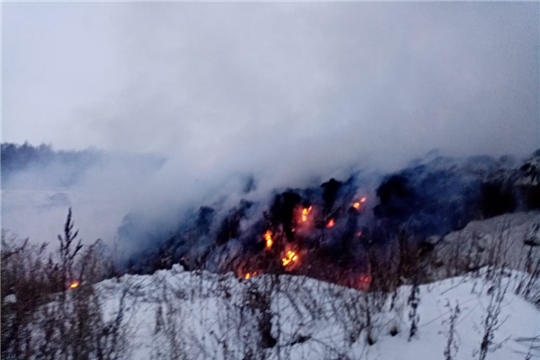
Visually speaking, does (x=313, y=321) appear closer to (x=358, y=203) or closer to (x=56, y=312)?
(x=56, y=312)

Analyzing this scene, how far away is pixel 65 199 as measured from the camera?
9.23 metres

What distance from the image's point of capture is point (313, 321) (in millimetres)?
4434

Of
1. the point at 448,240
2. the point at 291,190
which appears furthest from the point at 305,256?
the point at 291,190

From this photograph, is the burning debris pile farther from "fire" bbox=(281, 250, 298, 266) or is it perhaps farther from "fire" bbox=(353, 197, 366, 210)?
"fire" bbox=(281, 250, 298, 266)

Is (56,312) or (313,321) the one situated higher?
(56,312)

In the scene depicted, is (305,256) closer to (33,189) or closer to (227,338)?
(227,338)

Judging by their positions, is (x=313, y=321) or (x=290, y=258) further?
(x=290, y=258)

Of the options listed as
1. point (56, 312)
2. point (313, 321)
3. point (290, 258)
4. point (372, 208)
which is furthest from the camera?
point (372, 208)

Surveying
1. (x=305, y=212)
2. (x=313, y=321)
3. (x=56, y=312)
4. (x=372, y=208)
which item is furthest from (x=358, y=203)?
(x=56, y=312)

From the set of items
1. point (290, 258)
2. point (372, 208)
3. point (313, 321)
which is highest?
point (372, 208)

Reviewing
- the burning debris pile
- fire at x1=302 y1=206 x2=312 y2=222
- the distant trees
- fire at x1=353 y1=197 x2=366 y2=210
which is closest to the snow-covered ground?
the distant trees

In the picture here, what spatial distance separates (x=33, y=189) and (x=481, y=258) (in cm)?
703

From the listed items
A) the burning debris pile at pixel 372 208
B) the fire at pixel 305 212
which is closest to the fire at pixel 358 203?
the burning debris pile at pixel 372 208

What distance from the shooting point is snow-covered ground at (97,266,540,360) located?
398 cm
